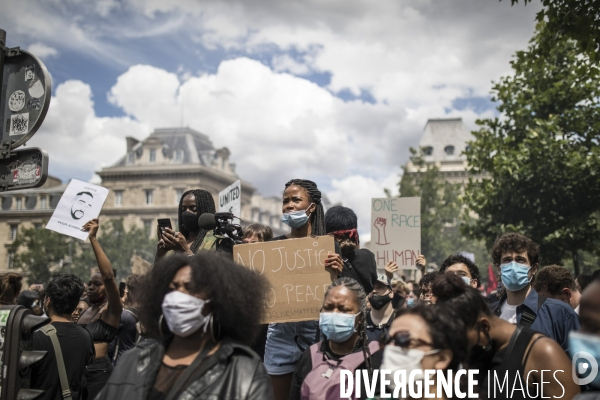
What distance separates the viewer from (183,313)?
2848mm

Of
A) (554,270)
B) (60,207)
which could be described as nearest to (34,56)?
(60,207)

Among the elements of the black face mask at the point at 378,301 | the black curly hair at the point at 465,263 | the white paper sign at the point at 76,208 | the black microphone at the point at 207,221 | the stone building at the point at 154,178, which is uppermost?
the stone building at the point at 154,178

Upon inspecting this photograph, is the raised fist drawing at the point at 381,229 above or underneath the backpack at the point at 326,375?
above

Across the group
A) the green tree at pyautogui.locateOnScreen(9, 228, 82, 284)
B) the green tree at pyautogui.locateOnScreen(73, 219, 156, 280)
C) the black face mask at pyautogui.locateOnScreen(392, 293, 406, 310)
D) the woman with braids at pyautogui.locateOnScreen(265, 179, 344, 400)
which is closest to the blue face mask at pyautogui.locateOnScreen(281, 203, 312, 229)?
the woman with braids at pyautogui.locateOnScreen(265, 179, 344, 400)

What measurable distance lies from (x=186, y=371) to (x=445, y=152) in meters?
89.8

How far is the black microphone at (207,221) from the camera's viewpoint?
4777 millimetres

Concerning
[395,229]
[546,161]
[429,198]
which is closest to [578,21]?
[395,229]

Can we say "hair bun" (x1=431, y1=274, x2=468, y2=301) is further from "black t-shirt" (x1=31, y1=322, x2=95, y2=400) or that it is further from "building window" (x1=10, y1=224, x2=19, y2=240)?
"building window" (x1=10, y1=224, x2=19, y2=240)

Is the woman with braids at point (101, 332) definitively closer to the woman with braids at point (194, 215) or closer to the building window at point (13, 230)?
the woman with braids at point (194, 215)

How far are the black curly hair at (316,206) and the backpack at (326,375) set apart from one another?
126 centimetres

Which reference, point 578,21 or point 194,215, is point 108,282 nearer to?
point 194,215

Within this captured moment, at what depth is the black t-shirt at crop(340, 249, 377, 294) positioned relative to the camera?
192 inches

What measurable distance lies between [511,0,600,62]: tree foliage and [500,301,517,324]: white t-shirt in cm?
446

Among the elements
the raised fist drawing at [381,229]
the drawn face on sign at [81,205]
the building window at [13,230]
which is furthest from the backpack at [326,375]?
the building window at [13,230]
